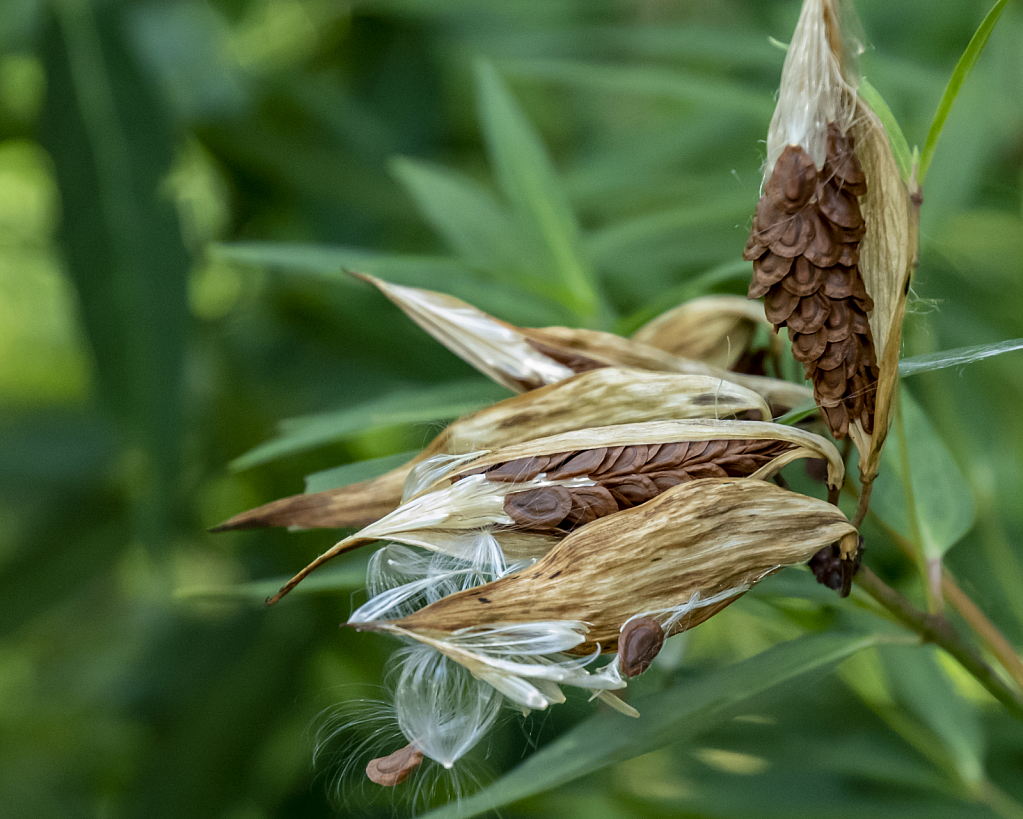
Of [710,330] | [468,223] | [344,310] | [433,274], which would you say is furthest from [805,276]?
[344,310]

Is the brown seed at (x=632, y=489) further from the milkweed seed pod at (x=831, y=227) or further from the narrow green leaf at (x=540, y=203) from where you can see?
the narrow green leaf at (x=540, y=203)

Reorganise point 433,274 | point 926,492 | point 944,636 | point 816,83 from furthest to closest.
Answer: point 433,274 < point 926,492 < point 944,636 < point 816,83

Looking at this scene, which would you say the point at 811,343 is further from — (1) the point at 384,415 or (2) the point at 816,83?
(1) the point at 384,415

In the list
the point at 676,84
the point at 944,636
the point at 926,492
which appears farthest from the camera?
the point at 676,84

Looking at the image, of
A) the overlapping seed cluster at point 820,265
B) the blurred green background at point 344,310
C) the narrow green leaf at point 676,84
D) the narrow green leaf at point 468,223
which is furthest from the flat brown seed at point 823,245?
the narrow green leaf at point 676,84

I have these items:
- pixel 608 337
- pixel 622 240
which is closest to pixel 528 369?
pixel 608 337

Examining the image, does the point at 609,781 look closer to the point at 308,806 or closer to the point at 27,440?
the point at 308,806

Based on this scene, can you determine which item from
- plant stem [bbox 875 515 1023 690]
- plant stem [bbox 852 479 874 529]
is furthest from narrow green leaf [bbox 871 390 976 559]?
plant stem [bbox 852 479 874 529]
